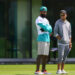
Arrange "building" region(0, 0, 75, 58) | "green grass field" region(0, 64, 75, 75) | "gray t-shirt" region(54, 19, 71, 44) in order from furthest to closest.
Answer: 1. "building" region(0, 0, 75, 58)
2. "green grass field" region(0, 64, 75, 75)
3. "gray t-shirt" region(54, 19, 71, 44)

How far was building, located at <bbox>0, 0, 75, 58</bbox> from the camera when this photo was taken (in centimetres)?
1983

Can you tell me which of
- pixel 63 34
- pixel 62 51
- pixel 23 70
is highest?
pixel 63 34

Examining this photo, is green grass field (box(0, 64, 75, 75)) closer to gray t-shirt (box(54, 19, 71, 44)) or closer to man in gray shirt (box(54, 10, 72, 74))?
man in gray shirt (box(54, 10, 72, 74))

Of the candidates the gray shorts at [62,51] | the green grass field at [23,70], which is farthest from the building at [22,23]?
the gray shorts at [62,51]

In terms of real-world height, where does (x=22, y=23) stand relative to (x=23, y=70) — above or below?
above

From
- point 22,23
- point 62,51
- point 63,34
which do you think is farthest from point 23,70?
point 22,23

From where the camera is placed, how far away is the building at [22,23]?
19.8m

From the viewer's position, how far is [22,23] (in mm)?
20141

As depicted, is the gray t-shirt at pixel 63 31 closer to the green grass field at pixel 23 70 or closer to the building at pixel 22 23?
the green grass field at pixel 23 70

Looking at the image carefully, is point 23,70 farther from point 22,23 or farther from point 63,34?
point 22,23

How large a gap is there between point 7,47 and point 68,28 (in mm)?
6984

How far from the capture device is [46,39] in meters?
12.8

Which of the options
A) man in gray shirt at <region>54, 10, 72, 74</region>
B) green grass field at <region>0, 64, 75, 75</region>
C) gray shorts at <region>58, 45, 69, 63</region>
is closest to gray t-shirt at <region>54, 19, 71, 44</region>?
man in gray shirt at <region>54, 10, 72, 74</region>

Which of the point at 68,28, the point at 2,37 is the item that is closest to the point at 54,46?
the point at 2,37
